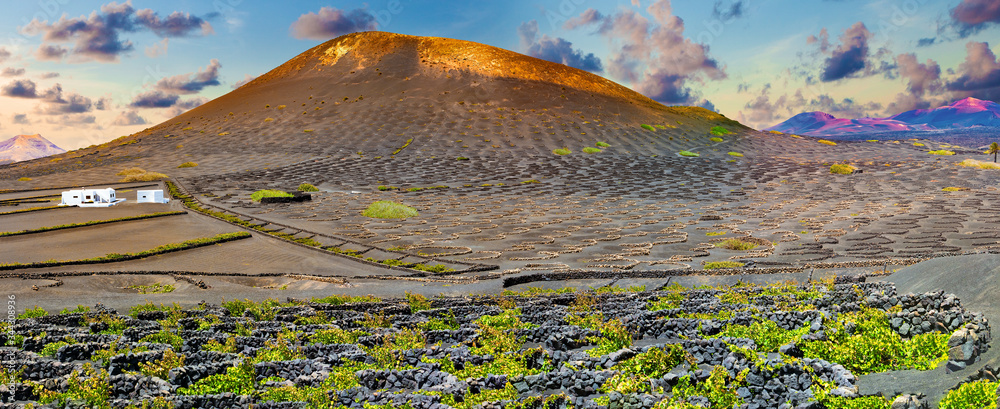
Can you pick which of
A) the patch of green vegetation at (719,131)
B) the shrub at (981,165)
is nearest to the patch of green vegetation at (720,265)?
the shrub at (981,165)

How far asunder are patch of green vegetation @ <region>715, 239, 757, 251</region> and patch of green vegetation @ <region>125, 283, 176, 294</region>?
23417 mm

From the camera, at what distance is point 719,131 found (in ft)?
305

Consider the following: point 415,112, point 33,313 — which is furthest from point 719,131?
point 33,313

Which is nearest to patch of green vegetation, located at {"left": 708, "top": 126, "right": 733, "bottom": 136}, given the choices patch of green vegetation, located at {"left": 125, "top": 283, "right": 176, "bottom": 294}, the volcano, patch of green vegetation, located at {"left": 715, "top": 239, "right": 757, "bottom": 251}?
the volcano

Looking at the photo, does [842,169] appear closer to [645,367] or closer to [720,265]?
[720,265]

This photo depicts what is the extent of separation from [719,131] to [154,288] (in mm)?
88547

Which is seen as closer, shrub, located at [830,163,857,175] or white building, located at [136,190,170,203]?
white building, located at [136,190,170,203]

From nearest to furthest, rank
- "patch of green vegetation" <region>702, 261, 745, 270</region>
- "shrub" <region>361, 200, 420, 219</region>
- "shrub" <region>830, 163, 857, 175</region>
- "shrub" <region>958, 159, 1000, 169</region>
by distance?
"patch of green vegetation" <region>702, 261, 745, 270</region> → "shrub" <region>361, 200, 420, 219</region> → "shrub" <region>958, 159, 1000, 169</region> → "shrub" <region>830, 163, 857, 175</region>

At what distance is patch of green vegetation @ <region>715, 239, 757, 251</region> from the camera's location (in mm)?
26094

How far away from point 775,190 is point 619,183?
13581mm

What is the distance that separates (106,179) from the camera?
185 feet

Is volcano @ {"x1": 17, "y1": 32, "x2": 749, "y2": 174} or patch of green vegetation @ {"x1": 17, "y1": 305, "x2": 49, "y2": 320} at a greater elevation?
volcano @ {"x1": 17, "y1": 32, "x2": 749, "y2": 174}

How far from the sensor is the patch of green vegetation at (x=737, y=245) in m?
26.1

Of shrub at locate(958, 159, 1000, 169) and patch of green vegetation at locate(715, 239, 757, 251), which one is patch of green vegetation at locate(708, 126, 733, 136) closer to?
shrub at locate(958, 159, 1000, 169)
